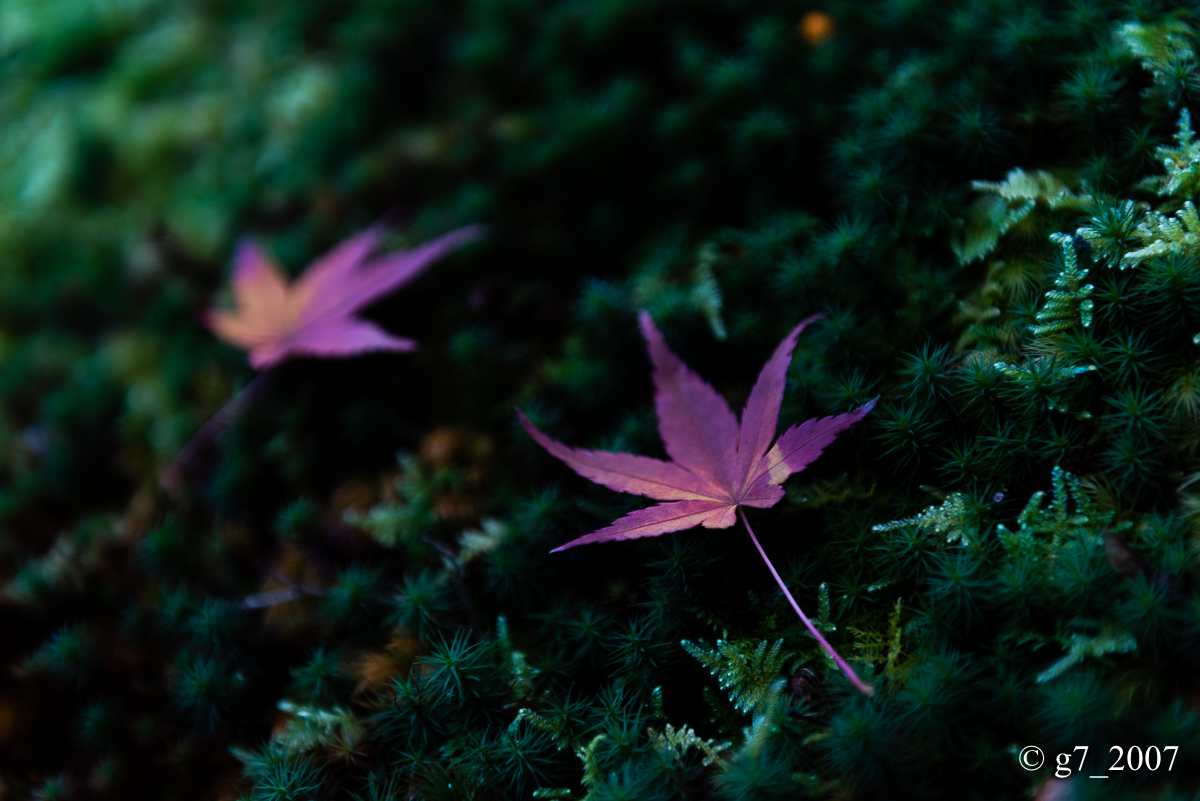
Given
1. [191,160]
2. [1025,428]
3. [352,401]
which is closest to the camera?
[1025,428]

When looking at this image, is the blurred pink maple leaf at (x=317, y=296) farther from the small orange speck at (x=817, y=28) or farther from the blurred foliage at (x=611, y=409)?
the small orange speck at (x=817, y=28)

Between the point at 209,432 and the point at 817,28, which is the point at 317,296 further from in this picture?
the point at 817,28

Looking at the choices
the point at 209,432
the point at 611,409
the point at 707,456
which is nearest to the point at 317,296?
the point at 209,432

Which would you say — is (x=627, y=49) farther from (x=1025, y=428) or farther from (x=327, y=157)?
(x=1025, y=428)

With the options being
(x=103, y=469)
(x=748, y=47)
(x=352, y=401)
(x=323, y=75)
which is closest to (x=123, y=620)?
(x=103, y=469)

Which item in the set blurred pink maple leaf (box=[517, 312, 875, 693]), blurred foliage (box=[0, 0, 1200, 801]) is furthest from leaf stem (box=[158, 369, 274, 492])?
blurred pink maple leaf (box=[517, 312, 875, 693])

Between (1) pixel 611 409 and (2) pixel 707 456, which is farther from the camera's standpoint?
(1) pixel 611 409

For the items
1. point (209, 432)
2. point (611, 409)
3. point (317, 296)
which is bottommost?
point (611, 409)
